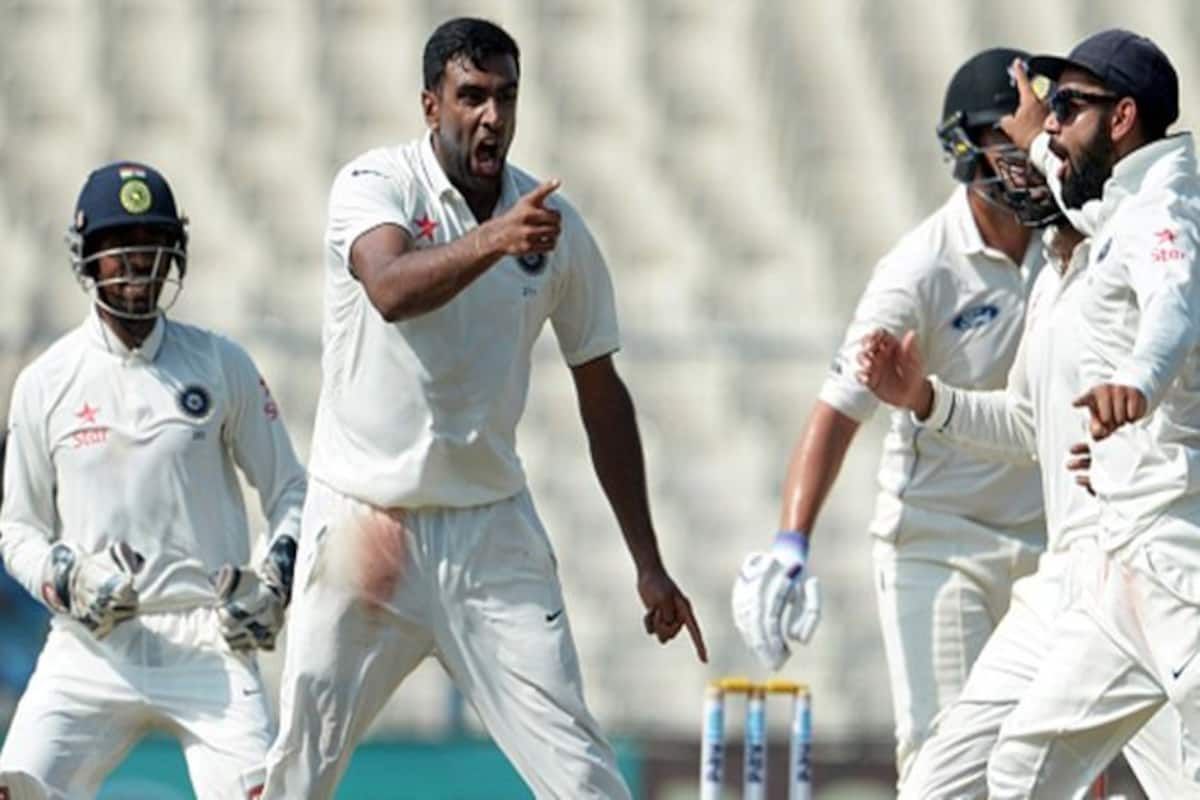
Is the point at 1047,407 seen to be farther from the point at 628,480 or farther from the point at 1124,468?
the point at 628,480

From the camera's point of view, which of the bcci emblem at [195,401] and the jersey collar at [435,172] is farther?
the bcci emblem at [195,401]

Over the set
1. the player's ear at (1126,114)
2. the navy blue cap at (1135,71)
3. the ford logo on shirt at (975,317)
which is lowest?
the ford logo on shirt at (975,317)

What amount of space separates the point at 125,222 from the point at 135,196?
8cm

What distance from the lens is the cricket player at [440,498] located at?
591 cm

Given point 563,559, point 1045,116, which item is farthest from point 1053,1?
point 1045,116

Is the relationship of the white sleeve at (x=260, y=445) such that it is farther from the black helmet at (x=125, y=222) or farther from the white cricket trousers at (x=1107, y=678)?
the white cricket trousers at (x=1107, y=678)

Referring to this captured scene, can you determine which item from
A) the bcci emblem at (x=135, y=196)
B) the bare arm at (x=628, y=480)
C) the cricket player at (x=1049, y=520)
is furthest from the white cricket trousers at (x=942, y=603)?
the bcci emblem at (x=135, y=196)

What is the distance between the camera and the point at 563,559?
403 inches

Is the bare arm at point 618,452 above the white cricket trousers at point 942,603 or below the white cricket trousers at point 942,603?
above

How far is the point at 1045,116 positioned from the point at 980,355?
952 millimetres

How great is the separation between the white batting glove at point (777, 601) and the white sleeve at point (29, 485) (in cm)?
152

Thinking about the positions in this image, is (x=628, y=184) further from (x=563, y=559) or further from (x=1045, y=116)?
(x=1045, y=116)

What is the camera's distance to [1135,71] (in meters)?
5.79

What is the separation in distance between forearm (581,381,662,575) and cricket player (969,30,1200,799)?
80 centimetres
